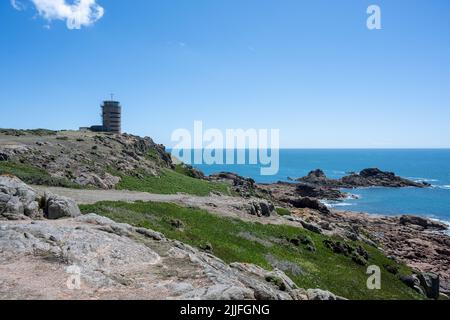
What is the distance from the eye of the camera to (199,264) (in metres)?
17.6

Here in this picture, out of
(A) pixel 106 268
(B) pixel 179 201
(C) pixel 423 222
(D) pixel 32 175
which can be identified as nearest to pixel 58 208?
(A) pixel 106 268

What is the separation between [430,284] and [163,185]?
132 feet

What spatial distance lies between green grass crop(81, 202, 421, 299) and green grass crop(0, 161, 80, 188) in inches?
473

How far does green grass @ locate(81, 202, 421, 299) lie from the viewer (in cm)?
2781

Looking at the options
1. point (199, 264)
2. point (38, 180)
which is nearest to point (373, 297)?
point (199, 264)

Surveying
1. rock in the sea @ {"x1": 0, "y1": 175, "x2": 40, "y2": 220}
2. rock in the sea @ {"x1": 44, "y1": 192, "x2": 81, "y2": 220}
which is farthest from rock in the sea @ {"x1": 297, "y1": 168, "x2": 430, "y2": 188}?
rock in the sea @ {"x1": 0, "y1": 175, "x2": 40, "y2": 220}

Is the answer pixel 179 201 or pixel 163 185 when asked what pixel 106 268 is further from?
pixel 163 185

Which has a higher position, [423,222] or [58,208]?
[58,208]

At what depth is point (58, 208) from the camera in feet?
81.0

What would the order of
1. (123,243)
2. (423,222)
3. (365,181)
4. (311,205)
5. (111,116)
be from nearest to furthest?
(123,243), (423,222), (311,205), (111,116), (365,181)

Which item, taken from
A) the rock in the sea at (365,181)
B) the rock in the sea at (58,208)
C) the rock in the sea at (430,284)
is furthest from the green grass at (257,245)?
the rock in the sea at (365,181)

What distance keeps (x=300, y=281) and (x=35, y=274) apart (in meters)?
18.6

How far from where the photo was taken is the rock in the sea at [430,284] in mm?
37812

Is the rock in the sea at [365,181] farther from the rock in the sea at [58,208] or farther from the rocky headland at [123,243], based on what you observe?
the rock in the sea at [58,208]
